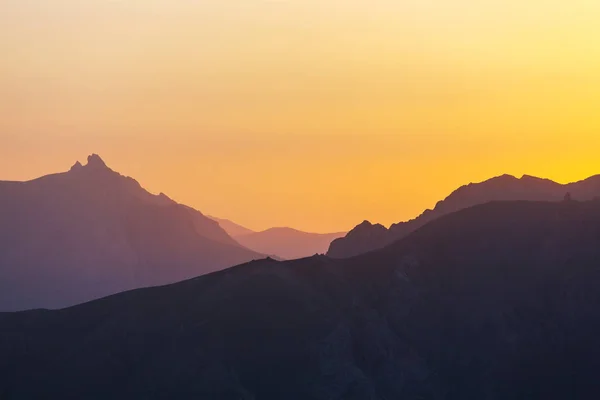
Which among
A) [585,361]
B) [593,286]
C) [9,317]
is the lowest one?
[585,361]

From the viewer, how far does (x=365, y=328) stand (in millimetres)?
160250

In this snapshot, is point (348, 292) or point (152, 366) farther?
point (348, 292)

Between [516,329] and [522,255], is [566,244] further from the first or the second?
[516,329]

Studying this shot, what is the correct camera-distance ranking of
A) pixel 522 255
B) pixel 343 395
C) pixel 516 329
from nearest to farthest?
pixel 343 395
pixel 516 329
pixel 522 255

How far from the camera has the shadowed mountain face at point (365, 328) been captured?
496ft

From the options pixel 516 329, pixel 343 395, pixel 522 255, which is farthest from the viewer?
pixel 522 255

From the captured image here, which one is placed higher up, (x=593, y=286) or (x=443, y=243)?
(x=443, y=243)

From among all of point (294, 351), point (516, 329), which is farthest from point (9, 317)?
point (516, 329)

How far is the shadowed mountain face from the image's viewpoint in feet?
496

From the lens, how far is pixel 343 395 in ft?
487

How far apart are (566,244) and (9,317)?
7960 cm

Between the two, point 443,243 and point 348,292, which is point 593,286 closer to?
point 443,243

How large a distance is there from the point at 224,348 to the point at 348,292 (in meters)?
21.1

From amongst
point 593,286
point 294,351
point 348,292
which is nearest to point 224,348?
point 294,351
